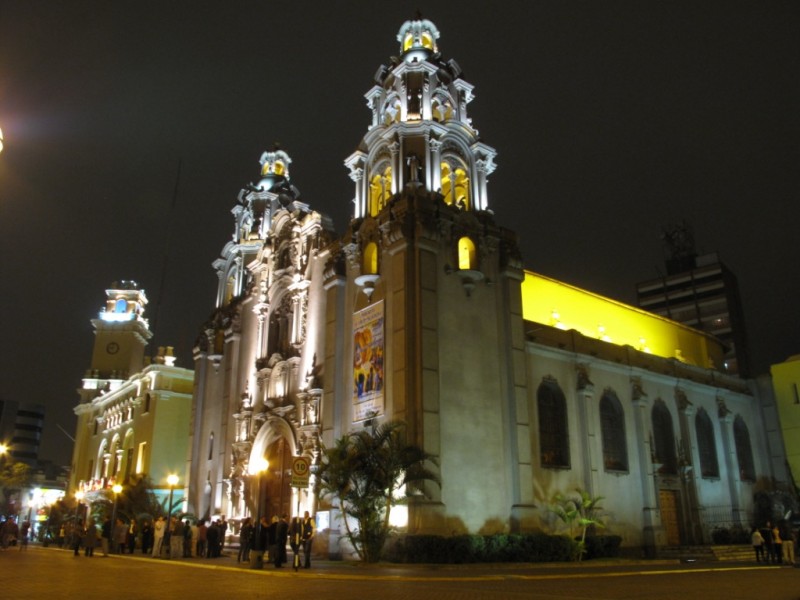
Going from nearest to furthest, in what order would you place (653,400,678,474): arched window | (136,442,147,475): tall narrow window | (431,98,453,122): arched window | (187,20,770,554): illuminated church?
(187,20,770,554): illuminated church < (431,98,453,122): arched window < (653,400,678,474): arched window < (136,442,147,475): tall narrow window

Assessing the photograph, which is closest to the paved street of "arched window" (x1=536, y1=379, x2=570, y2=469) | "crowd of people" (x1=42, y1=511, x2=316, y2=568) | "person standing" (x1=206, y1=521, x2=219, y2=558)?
"crowd of people" (x1=42, y1=511, x2=316, y2=568)

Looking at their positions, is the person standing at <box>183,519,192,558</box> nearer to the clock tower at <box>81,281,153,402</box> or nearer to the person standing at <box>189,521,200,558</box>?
the person standing at <box>189,521,200,558</box>

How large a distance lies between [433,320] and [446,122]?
1258 centimetres

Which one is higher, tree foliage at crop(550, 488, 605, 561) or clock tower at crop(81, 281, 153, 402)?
clock tower at crop(81, 281, 153, 402)

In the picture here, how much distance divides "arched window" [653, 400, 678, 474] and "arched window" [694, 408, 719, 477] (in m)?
2.94

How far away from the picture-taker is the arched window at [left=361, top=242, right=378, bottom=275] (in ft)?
111

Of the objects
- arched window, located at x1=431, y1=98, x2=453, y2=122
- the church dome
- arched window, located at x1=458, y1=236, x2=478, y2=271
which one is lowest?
arched window, located at x1=458, y1=236, x2=478, y2=271

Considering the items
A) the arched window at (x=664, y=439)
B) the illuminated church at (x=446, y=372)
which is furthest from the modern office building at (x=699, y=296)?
the arched window at (x=664, y=439)

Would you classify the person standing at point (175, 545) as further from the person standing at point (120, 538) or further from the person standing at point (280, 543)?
the person standing at point (280, 543)

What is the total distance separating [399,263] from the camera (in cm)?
3184

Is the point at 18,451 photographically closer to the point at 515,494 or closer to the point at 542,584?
the point at 515,494

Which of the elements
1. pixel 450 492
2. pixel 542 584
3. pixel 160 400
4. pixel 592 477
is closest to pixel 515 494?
pixel 450 492

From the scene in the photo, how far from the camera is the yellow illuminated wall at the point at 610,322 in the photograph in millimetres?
41844

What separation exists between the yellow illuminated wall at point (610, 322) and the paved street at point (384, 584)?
20694mm
